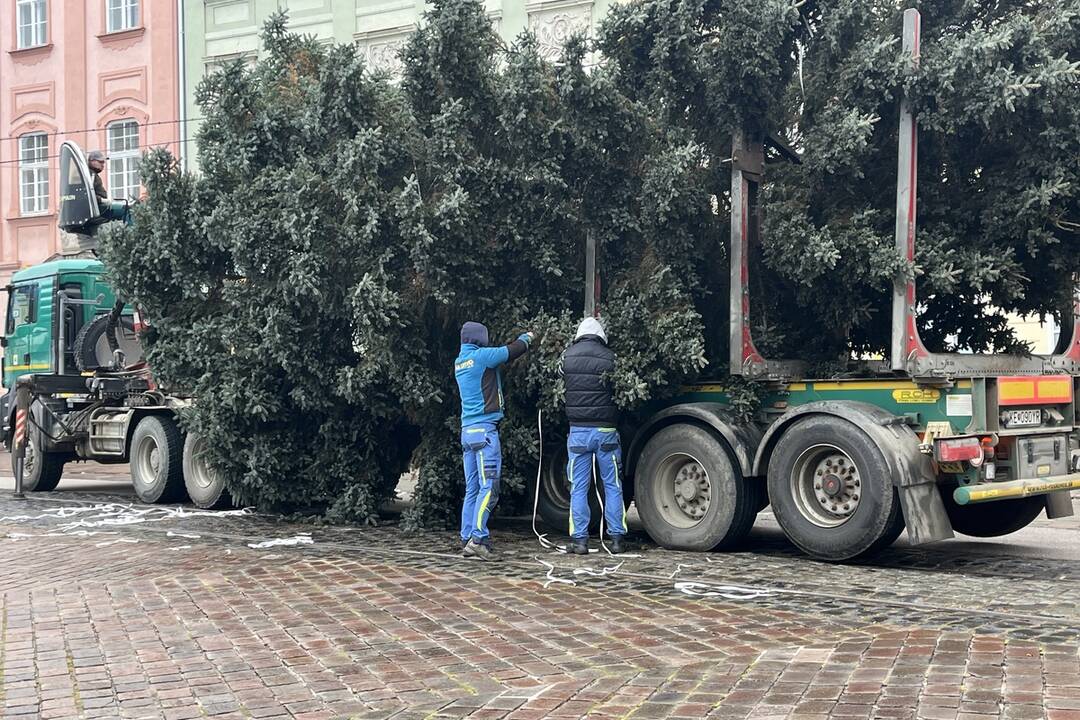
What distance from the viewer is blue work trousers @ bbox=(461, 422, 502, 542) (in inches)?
371

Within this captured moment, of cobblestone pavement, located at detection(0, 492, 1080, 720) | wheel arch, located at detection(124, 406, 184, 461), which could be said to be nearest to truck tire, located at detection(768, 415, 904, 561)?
cobblestone pavement, located at detection(0, 492, 1080, 720)

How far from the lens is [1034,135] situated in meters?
8.88

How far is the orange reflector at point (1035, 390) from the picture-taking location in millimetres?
8711

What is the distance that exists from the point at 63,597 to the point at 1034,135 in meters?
7.12

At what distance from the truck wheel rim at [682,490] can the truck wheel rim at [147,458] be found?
270 inches

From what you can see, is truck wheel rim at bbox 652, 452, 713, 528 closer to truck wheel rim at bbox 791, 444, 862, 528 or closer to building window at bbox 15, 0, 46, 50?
truck wheel rim at bbox 791, 444, 862, 528

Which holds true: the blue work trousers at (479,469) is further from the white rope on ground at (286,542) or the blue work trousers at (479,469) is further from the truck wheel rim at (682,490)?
the white rope on ground at (286,542)

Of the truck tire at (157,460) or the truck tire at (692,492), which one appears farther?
the truck tire at (157,460)

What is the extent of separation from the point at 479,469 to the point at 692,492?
5.26 feet

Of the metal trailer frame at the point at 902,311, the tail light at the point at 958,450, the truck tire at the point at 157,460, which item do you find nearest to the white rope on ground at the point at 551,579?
the metal trailer frame at the point at 902,311

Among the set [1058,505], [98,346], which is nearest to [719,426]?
[1058,505]

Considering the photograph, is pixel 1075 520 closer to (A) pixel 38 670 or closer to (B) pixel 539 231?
(B) pixel 539 231

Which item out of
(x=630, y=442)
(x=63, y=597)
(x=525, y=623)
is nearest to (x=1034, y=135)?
(x=630, y=442)

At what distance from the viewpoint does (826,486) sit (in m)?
8.76
